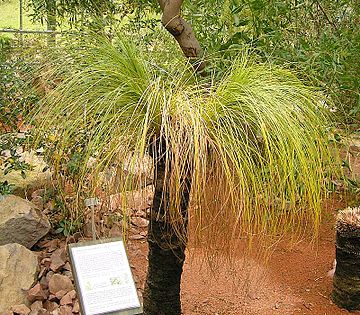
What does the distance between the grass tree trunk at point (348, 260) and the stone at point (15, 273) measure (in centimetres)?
142

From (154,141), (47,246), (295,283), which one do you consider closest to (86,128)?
(154,141)

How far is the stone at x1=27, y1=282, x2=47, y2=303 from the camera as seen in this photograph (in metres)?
2.51

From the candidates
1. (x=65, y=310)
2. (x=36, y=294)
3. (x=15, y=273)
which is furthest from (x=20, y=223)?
(x=65, y=310)

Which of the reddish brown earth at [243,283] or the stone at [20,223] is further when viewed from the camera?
the stone at [20,223]

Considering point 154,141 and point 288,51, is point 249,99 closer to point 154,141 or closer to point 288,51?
point 154,141

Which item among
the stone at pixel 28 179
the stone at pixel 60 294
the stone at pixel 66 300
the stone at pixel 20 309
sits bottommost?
the stone at pixel 20 309

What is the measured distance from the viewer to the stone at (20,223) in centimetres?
280

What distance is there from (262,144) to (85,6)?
69.5 inches

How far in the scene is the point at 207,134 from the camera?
161 centimetres

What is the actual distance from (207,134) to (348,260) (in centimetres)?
135

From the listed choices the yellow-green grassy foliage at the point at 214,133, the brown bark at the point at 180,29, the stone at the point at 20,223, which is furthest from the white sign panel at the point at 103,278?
the stone at the point at 20,223

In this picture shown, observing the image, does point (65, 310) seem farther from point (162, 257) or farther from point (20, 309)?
point (162, 257)

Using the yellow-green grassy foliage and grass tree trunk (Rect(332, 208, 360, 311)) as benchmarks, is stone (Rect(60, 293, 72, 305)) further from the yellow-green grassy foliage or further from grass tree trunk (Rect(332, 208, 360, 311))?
grass tree trunk (Rect(332, 208, 360, 311))

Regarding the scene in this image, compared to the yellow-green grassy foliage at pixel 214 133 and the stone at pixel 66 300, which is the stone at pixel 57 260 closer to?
the stone at pixel 66 300
